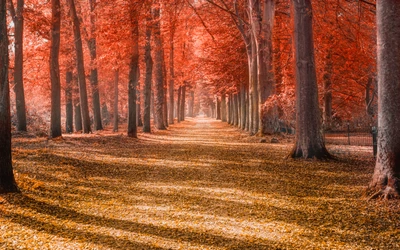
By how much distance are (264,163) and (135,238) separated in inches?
295

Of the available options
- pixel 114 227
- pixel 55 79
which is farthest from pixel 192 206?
pixel 55 79

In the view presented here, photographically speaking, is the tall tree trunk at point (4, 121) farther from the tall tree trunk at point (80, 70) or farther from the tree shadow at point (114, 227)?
the tall tree trunk at point (80, 70)

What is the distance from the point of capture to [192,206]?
683 cm

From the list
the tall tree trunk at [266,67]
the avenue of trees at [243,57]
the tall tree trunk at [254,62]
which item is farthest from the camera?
the tall tree trunk at [254,62]

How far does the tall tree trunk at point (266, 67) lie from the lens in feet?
64.1

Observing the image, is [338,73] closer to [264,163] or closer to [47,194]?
[264,163]

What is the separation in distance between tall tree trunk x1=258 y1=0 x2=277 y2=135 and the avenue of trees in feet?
0.17

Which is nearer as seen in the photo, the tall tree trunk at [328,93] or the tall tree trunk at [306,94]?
the tall tree trunk at [306,94]

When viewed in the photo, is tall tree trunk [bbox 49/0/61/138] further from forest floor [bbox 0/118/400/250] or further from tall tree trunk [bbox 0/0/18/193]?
tall tree trunk [bbox 0/0/18/193]

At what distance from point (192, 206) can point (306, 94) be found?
23.2 ft

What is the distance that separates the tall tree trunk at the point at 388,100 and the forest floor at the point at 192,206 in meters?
0.51

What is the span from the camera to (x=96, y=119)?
26.0 m

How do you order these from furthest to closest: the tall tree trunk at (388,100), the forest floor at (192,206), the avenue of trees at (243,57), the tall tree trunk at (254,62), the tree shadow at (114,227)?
the tall tree trunk at (254,62) → the avenue of trees at (243,57) → the tall tree trunk at (388,100) → the forest floor at (192,206) → the tree shadow at (114,227)

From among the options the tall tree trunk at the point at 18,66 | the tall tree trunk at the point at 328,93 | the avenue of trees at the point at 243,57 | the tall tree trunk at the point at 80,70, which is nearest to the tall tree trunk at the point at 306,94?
the avenue of trees at the point at 243,57
